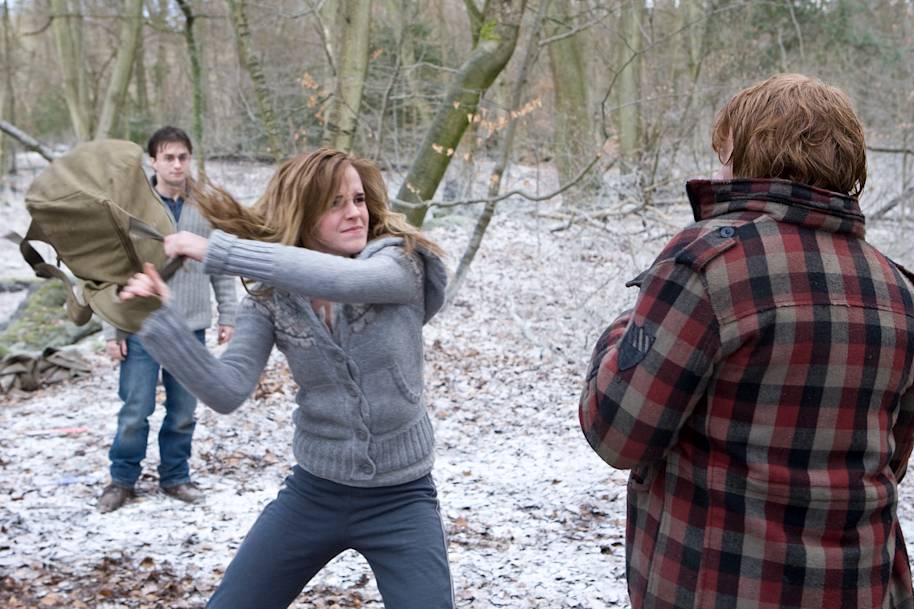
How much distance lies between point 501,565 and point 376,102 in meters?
13.8

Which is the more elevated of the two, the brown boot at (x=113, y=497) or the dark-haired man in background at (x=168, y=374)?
the dark-haired man in background at (x=168, y=374)

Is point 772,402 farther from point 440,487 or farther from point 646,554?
point 440,487

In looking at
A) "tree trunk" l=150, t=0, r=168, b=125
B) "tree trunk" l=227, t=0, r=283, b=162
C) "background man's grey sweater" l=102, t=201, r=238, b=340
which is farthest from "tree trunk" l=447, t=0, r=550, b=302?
"tree trunk" l=150, t=0, r=168, b=125

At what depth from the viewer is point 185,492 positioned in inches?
221

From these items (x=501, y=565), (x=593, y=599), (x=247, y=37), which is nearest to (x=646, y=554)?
(x=593, y=599)

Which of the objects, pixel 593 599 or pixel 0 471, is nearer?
pixel 593 599

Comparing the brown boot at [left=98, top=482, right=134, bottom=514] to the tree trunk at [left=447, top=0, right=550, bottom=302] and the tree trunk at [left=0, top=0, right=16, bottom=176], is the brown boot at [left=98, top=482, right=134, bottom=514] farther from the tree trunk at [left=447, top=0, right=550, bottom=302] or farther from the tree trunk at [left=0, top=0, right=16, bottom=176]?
the tree trunk at [left=0, top=0, right=16, bottom=176]

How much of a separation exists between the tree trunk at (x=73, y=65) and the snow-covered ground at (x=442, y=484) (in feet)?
27.4

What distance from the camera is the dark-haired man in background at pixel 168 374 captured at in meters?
5.30

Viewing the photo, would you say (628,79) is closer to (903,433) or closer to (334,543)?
(334,543)

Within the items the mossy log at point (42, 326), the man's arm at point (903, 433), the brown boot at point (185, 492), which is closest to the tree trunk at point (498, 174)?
the mossy log at point (42, 326)

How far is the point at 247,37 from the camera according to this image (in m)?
8.34

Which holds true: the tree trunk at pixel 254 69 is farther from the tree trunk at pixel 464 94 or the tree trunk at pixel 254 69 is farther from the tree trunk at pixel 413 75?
the tree trunk at pixel 413 75

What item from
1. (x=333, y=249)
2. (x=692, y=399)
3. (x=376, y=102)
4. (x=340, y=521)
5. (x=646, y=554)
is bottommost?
(x=340, y=521)
